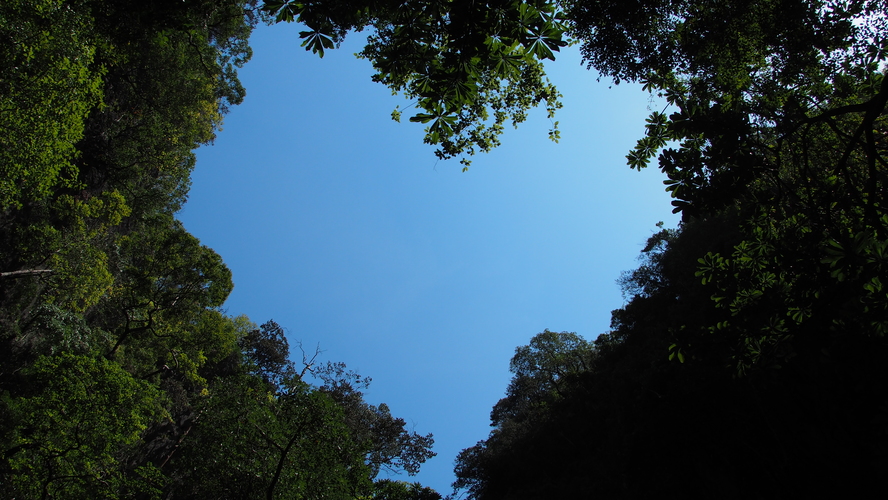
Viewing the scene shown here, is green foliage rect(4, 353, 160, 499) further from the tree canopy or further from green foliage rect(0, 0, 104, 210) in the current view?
green foliage rect(0, 0, 104, 210)

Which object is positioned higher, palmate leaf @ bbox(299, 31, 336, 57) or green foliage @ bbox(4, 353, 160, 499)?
palmate leaf @ bbox(299, 31, 336, 57)

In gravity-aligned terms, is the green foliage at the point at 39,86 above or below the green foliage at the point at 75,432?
above

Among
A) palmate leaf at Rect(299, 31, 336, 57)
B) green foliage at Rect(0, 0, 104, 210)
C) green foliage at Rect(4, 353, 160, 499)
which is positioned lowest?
green foliage at Rect(4, 353, 160, 499)

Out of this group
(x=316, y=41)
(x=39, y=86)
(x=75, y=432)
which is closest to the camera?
(x=316, y=41)

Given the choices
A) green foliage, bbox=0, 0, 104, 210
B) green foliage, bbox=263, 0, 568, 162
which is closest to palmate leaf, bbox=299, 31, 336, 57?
green foliage, bbox=263, 0, 568, 162

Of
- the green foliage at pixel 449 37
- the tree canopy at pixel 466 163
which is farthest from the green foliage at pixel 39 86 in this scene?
the green foliage at pixel 449 37

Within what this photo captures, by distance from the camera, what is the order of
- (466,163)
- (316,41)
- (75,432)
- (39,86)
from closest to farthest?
(316,41) < (466,163) < (39,86) < (75,432)

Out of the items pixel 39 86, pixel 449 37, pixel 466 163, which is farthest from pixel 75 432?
pixel 449 37

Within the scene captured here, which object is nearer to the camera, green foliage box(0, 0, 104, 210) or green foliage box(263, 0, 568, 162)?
green foliage box(263, 0, 568, 162)

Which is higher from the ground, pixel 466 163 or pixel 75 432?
pixel 466 163

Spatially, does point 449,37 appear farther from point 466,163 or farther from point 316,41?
point 466,163

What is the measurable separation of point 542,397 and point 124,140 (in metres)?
28.0

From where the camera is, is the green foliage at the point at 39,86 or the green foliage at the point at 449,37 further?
the green foliage at the point at 39,86

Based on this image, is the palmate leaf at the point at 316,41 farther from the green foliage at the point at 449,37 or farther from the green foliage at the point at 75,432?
the green foliage at the point at 75,432
